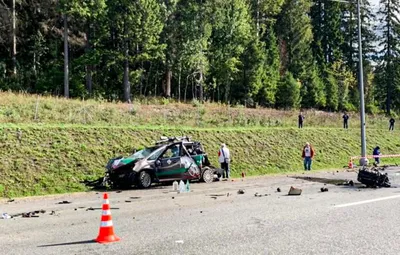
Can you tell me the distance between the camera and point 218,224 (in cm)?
873

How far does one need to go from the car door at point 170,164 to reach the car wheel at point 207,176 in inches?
51.8

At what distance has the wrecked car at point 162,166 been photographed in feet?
52.4

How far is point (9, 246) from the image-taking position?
7.22 m

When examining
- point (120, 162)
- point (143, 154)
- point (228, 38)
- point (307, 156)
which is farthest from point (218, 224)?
point (228, 38)

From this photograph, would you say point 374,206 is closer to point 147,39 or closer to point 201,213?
point 201,213

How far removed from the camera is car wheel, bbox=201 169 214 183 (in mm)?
18469

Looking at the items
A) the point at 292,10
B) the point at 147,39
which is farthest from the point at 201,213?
the point at 292,10

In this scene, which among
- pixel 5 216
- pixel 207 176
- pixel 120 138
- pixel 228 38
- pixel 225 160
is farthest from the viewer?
pixel 228 38

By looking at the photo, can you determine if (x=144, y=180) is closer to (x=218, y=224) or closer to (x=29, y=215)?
(x=29, y=215)

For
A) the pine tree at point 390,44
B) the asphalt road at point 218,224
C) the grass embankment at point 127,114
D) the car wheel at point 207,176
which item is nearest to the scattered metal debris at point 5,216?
the asphalt road at point 218,224

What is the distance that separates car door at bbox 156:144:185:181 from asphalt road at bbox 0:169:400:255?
2.97m

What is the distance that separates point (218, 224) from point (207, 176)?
9.85m

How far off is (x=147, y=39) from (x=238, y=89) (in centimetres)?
1501

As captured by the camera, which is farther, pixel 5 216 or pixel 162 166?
pixel 162 166
